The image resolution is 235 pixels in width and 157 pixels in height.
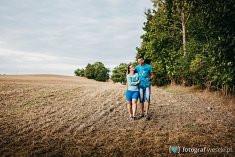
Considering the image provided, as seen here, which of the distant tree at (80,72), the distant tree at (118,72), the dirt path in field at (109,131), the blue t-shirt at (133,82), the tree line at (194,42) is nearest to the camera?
the dirt path in field at (109,131)

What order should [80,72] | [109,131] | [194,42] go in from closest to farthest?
[109,131] → [194,42] → [80,72]

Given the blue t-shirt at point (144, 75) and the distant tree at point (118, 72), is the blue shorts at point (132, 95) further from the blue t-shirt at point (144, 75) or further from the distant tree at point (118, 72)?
the distant tree at point (118, 72)

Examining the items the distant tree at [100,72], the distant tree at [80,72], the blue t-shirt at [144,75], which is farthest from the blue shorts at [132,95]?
the distant tree at [80,72]

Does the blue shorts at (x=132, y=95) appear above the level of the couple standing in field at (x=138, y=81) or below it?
below

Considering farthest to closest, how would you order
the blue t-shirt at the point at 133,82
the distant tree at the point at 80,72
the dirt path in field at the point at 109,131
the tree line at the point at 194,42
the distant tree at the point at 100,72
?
1. the distant tree at the point at 80,72
2. the distant tree at the point at 100,72
3. the tree line at the point at 194,42
4. the blue t-shirt at the point at 133,82
5. the dirt path in field at the point at 109,131

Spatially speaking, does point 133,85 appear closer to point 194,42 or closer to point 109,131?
point 109,131

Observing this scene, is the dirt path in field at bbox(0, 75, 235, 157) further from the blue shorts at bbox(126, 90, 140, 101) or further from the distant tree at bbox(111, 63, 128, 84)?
the distant tree at bbox(111, 63, 128, 84)

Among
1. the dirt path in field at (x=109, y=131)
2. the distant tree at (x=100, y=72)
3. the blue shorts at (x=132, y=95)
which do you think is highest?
the distant tree at (x=100, y=72)

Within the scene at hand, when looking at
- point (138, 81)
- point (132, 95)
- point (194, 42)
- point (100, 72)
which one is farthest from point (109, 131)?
point (100, 72)

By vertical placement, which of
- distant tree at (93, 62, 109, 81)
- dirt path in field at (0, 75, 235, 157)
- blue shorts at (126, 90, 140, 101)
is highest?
distant tree at (93, 62, 109, 81)

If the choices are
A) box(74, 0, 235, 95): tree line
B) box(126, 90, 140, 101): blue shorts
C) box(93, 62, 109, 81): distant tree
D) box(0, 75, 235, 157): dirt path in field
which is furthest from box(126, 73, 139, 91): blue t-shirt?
box(93, 62, 109, 81): distant tree

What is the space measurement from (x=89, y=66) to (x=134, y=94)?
10222cm

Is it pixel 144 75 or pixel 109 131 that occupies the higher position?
pixel 144 75

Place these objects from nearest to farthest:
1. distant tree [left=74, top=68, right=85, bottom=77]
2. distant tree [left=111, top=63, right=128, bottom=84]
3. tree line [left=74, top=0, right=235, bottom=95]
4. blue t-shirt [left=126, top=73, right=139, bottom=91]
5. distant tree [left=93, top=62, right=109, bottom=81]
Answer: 1. blue t-shirt [left=126, top=73, right=139, bottom=91]
2. tree line [left=74, top=0, right=235, bottom=95]
3. distant tree [left=111, top=63, right=128, bottom=84]
4. distant tree [left=93, top=62, right=109, bottom=81]
5. distant tree [left=74, top=68, right=85, bottom=77]
